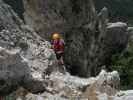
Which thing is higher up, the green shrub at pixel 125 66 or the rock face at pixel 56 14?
the rock face at pixel 56 14

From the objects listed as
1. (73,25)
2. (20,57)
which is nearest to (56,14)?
(73,25)

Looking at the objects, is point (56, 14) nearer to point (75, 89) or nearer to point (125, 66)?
point (125, 66)

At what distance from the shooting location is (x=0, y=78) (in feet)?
21.7

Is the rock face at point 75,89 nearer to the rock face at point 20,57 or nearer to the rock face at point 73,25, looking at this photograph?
the rock face at point 20,57

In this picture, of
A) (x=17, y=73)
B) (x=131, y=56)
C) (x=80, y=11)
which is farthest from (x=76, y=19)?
(x=17, y=73)

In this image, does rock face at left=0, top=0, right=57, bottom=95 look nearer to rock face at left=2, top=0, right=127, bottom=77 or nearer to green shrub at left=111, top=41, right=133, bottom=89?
rock face at left=2, top=0, right=127, bottom=77

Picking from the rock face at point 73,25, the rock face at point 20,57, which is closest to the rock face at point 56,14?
the rock face at point 73,25

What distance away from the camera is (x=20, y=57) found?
6871mm

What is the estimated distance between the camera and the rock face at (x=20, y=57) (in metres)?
6.71

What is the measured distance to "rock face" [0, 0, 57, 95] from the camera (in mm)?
6707

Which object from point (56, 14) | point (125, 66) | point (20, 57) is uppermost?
point (56, 14)

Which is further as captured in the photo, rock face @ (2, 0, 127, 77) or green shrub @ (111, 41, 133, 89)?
green shrub @ (111, 41, 133, 89)

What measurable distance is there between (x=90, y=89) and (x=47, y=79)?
2.53 feet

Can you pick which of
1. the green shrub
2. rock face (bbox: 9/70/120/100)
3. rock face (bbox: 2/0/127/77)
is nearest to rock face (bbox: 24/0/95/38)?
rock face (bbox: 2/0/127/77)
